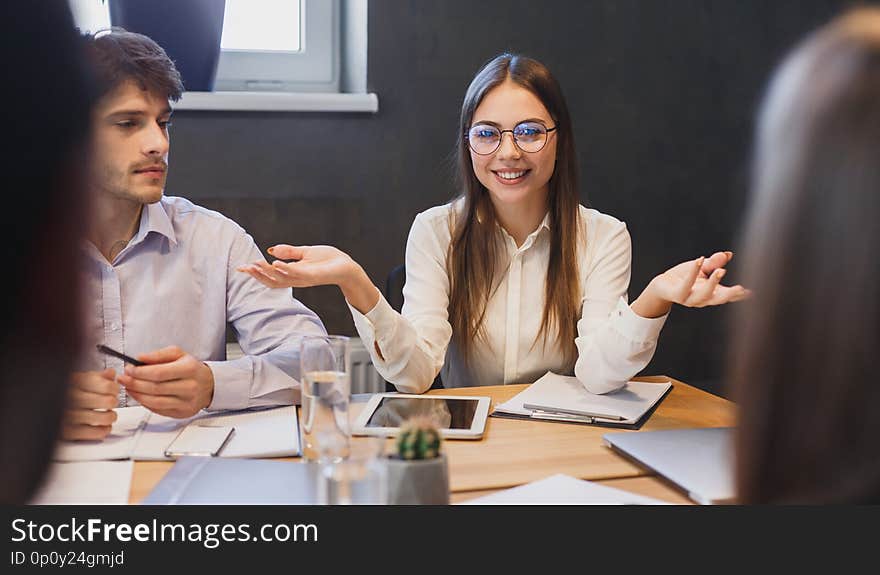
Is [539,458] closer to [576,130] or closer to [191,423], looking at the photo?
[191,423]

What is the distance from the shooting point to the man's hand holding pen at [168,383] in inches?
51.4

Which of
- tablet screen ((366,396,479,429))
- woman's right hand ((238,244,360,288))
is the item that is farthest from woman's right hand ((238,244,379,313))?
tablet screen ((366,396,479,429))

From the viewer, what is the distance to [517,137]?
1.92 metres

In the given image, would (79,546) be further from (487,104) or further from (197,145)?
(197,145)

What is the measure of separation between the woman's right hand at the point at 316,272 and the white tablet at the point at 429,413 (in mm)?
221

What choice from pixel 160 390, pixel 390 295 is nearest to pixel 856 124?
pixel 160 390

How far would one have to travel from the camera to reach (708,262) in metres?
1.46

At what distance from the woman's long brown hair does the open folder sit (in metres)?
0.27

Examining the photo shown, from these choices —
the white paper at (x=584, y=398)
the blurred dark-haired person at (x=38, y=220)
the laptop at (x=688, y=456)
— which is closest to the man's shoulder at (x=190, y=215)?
the white paper at (x=584, y=398)

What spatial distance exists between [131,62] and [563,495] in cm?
116

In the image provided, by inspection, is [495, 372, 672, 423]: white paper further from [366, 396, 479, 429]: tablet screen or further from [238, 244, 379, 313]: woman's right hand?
[238, 244, 379, 313]: woman's right hand

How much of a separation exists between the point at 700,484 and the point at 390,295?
1177mm

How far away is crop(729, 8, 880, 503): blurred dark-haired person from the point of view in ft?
1.71

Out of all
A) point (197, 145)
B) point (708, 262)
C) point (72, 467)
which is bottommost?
point (72, 467)
